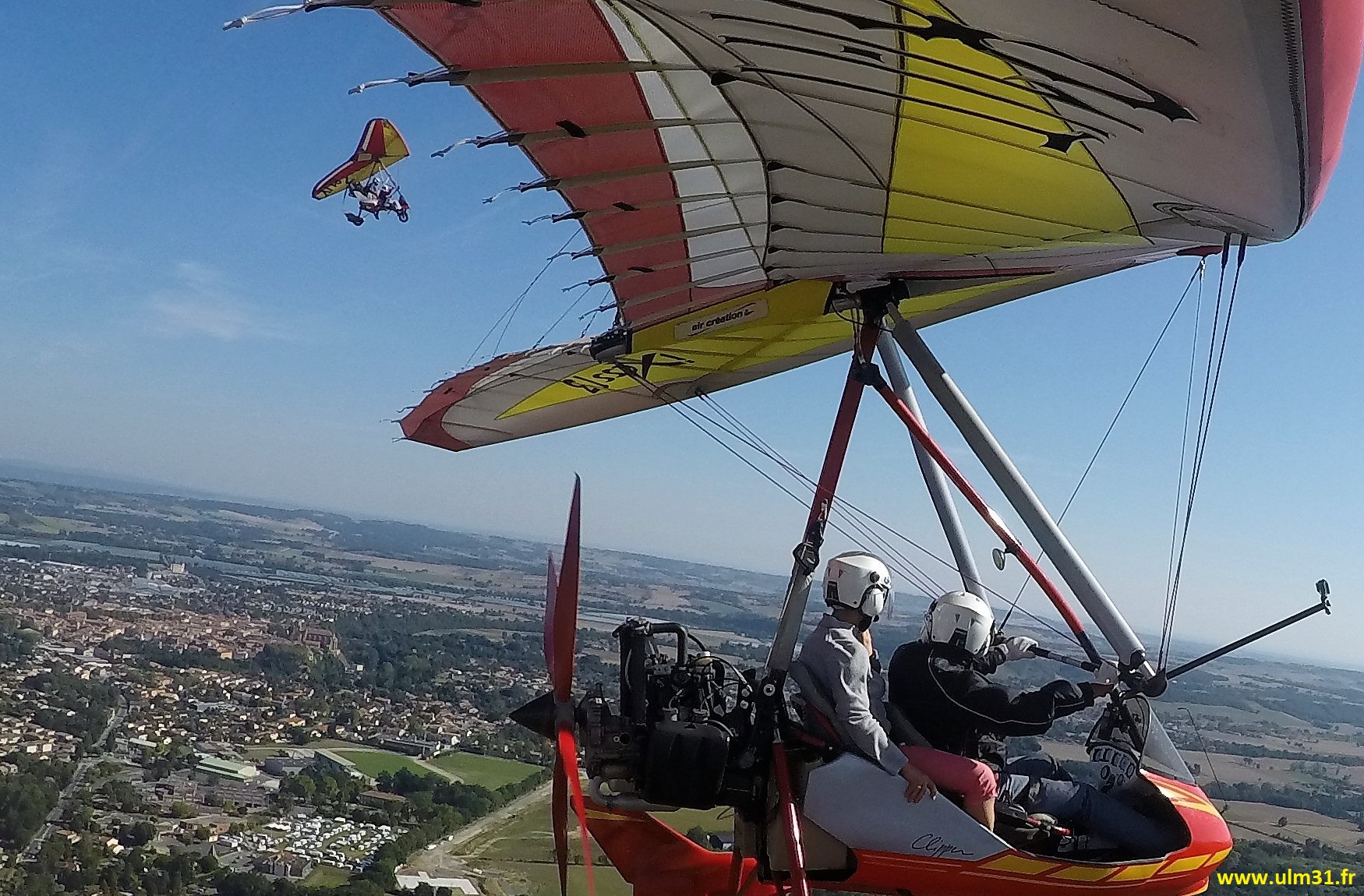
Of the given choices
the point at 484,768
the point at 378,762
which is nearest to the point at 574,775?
the point at 484,768

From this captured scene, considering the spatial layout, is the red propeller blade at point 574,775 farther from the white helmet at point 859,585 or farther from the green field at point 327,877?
the green field at point 327,877

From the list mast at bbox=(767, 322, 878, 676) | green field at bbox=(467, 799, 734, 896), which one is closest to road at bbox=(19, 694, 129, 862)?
green field at bbox=(467, 799, 734, 896)

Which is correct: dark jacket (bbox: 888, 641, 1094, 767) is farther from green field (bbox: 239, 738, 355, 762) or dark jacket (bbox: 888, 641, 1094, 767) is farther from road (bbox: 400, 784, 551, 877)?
green field (bbox: 239, 738, 355, 762)

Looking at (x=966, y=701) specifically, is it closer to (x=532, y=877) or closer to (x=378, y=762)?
(x=532, y=877)

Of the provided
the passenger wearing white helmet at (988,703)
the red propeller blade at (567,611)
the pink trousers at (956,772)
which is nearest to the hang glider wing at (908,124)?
the red propeller blade at (567,611)

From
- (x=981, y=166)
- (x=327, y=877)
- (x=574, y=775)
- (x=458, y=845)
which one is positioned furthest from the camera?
(x=458, y=845)
